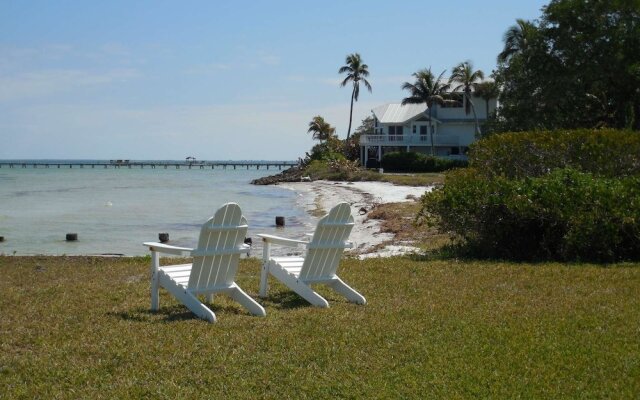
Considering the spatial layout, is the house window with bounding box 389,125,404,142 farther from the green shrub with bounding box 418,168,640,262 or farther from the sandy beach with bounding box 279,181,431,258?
the green shrub with bounding box 418,168,640,262

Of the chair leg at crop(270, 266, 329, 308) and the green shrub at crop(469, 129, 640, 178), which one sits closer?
the chair leg at crop(270, 266, 329, 308)

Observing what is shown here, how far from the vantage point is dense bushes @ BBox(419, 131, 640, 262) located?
12.9 m

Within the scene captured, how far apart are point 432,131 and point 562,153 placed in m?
60.2

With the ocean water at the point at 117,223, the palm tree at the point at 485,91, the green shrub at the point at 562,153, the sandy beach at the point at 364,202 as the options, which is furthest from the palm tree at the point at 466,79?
the green shrub at the point at 562,153

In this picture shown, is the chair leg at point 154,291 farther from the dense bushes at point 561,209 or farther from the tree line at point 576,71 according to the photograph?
the tree line at point 576,71

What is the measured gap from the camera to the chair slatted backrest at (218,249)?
7.92 meters

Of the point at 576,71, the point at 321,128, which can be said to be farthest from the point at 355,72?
the point at 576,71

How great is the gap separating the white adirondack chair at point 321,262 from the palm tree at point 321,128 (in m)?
82.2

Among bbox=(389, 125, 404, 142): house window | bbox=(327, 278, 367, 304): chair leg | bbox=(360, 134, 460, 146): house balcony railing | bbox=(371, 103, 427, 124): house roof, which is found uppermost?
bbox=(371, 103, 427, 124): house roof

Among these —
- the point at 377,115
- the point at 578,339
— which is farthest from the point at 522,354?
the point at 377,115

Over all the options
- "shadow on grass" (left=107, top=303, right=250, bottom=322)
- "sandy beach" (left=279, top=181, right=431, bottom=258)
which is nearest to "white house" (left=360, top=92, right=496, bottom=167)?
"sandy beach" (left=279, top=181, right=431, bottom=258)

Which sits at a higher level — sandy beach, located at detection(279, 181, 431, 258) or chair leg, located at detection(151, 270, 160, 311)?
chair leg, located at detection(151, 270, 160, 311)

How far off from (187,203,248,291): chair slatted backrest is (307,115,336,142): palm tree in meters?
83.2

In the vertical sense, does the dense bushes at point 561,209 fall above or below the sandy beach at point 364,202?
above
